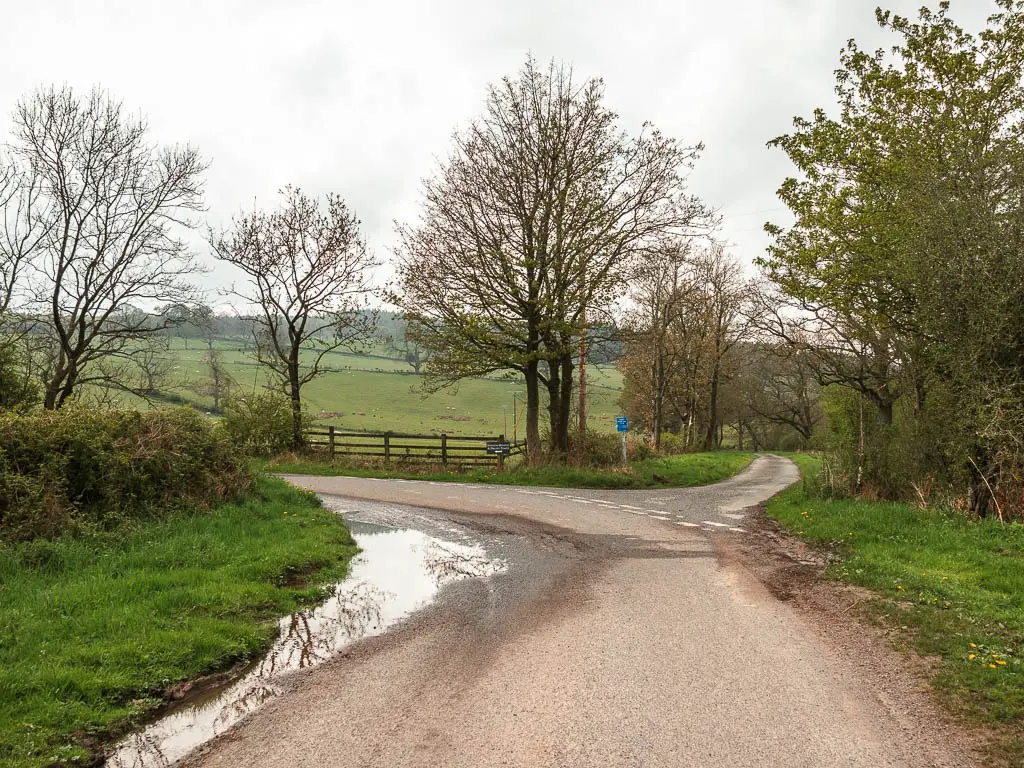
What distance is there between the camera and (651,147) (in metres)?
22.1

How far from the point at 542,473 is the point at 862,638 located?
15.8 meters

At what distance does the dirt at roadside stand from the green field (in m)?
46.5

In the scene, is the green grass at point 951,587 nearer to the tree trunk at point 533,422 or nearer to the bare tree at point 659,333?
the tree trunk at point 533,422

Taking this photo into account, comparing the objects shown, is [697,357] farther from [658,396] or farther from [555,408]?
[555,408]

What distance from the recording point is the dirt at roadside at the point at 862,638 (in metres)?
4.35

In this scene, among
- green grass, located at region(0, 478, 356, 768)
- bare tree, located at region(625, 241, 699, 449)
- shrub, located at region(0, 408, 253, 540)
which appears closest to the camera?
green grass, located at region(0, 478, 356, 768)

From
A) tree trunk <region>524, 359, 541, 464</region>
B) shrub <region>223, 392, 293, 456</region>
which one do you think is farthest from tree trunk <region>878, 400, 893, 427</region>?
shrub <region>223, 392, 293, 456</region>

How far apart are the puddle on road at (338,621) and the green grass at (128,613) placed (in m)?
0.27

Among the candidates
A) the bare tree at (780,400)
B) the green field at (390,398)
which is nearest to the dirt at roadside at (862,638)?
the bare tree at (780,400)

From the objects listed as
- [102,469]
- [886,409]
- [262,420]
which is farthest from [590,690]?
[262,420]

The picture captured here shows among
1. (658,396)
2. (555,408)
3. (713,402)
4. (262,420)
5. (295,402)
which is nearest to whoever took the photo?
(555,408)

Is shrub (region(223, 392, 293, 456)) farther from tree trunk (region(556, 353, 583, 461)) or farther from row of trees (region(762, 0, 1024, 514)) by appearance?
row of trees (region(762, 0, 1024, 514))

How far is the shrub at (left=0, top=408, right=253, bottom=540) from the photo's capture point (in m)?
8.47

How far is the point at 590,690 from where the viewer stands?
5.03 meters
